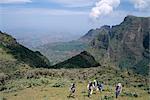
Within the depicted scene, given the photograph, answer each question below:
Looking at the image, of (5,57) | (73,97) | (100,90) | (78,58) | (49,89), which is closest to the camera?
(73,97)

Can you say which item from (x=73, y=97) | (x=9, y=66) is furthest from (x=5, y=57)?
(x=73, y=97)

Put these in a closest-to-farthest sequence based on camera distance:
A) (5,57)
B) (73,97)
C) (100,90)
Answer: (73,97)
(100,90)
(5,57)

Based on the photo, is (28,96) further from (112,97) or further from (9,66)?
(9,66)

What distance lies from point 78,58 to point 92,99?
4031 inches

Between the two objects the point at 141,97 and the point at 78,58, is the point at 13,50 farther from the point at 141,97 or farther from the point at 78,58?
the point at 141,97

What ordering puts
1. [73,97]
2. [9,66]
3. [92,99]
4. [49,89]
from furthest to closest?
[9,66] < [49,89] < [73,97] < [92,99]

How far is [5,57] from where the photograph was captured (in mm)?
115500

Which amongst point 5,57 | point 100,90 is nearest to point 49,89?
point 100,90

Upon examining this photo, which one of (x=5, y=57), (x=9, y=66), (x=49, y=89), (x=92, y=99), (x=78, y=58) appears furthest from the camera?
Result: (x=78, y=58)

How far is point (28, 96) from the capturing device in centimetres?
3350

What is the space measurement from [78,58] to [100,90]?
3879 inches

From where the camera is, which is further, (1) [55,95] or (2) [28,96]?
(2) [28,96]

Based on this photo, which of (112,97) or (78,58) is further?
(78,58)

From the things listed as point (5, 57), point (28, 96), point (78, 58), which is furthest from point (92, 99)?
point (78, 58)
